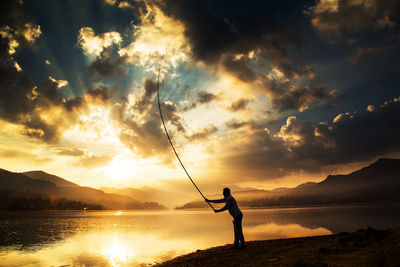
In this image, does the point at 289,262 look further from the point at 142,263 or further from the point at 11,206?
the point at 11,206

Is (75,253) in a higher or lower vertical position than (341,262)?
lower

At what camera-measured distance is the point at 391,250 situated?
27.5 feet

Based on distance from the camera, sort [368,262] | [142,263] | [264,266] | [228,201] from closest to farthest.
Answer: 1. [368,262]
2. [264,266]
3. [228,201]
4. [142,263]

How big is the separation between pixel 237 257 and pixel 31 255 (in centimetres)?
1862

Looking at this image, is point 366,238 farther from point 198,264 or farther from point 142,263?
point 142,263

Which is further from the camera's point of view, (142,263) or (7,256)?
(7,256)

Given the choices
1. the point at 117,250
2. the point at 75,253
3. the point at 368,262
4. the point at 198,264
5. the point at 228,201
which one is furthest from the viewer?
the point at 117,250

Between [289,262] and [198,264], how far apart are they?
479 centimetres

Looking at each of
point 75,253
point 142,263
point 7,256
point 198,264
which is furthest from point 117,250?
point 198,264

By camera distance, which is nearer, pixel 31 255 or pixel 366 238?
pixel 366 238

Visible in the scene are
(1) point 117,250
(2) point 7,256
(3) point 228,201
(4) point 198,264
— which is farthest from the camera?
(1) point 117,250

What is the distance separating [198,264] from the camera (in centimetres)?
1220

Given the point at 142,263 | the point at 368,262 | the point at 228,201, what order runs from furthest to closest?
1. the point at 142,263
2. the point at 228,201
3. the point at 368,262

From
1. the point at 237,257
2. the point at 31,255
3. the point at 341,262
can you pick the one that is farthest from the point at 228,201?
the point at 31,255
